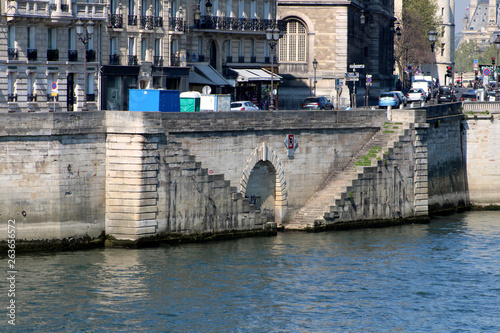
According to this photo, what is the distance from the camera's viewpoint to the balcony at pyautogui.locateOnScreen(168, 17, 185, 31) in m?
61.7

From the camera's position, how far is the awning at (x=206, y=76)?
63906 millimetres

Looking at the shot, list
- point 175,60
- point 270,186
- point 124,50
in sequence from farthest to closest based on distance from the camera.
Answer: point 175,60 → point 124,50 → point 270,186

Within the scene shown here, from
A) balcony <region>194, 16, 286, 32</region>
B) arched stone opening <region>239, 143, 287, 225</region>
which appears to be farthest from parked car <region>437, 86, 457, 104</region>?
arched stone opening <region>239, 143, 287, 225</region>

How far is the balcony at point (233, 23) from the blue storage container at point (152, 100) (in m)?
26.1

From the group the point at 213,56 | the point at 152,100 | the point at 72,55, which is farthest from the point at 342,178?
the point at 213,56

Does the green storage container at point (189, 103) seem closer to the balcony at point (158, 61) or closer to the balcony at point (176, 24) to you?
the balcony at point (158, 61)

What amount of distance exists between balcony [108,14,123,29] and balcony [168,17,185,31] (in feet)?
14.6

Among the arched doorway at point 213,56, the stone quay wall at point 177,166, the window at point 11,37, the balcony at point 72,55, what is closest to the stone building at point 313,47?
the arched doorway at point 213,56

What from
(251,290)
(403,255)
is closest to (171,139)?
(251,290)

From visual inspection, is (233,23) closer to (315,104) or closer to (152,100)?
(315,104)

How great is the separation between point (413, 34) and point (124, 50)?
246 ft

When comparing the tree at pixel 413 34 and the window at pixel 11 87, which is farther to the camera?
the tree at pixel 413 34

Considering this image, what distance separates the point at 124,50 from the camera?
193 ft

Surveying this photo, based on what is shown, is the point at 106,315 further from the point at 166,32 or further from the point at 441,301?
the point at 166,32
